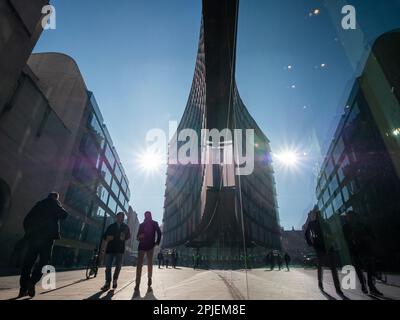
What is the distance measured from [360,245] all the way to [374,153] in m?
0.52

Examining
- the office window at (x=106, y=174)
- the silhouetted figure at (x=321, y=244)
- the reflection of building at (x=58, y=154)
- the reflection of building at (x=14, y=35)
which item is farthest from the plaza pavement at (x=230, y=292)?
the office window at (x=106, y=174)

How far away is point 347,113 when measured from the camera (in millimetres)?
1305

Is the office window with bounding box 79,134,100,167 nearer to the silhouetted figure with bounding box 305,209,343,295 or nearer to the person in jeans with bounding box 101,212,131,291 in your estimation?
the person in jeans with bounding box 101,212,131,291

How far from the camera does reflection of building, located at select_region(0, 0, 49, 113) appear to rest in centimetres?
543

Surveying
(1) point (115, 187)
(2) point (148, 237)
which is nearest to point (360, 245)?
(2) point (148, 237)

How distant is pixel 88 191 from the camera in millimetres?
23422

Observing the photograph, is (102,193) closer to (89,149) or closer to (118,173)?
(118,173)

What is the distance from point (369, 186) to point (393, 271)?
46cm

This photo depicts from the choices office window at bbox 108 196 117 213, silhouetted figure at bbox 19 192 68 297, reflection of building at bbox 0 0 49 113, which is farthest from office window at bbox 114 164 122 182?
silhouetted figure at bbox 19 192 68 297

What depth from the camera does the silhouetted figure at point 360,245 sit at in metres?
1.11

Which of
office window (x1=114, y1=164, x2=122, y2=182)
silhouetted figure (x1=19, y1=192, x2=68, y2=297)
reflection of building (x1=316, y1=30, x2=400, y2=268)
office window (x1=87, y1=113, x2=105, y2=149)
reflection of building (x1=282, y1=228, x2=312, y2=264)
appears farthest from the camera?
office window (x1=114, y1=164, x2=122, y2=182)

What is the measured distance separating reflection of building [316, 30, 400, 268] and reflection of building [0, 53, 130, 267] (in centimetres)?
627

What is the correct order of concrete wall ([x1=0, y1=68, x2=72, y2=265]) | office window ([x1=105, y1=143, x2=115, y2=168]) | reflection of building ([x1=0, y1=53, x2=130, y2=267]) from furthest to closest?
office window ([x1=105, y1=143, x2=115, y2=168]), reflection of building ([x1=0, y1=53, x2=130, y2=267]), concrete wall ([x1=0, y1=68, x2=72, y2=265])
